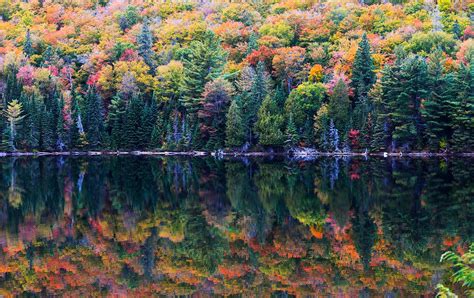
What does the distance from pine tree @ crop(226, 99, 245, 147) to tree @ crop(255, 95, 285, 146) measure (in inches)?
66.4

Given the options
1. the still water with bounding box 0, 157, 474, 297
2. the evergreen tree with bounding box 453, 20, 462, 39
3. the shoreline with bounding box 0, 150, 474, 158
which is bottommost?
the shoreline with bounding box 0, 150, 474, 158

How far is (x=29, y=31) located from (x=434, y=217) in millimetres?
93344

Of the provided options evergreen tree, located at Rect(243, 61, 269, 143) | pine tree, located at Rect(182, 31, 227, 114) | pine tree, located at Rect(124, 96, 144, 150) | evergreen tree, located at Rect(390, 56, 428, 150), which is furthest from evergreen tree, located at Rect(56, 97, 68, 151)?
evergreen tree, located at Rect(390, 56, 428, 150)

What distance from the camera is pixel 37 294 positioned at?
51.8 feet

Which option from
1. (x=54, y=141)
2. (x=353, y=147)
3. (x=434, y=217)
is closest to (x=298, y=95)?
(x=353, y=147)

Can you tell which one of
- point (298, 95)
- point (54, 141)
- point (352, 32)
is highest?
point (352, 32)

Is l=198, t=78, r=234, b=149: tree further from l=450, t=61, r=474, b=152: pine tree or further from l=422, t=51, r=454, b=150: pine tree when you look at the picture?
l=450, t=61, r=474, b=152: pine tree

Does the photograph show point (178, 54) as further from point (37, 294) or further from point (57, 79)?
point (37, 294)

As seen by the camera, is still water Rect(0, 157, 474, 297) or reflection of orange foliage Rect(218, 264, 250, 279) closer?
still water Rect(0, 157, 474, 297)

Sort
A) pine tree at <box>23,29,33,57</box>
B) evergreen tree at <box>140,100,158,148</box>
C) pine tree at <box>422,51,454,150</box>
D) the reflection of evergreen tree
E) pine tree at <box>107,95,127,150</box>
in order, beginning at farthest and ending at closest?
pine tree at <box>23,29,33,57</box>
pine tree at <box>107,95,127,150</box>
evergreen tree at <box>140,100,158,148</box>
pine tree at <box>422,51,454,150</box>
the reflection of evergreen tree

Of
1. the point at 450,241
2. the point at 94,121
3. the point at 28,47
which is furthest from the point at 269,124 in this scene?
the point at 28,47

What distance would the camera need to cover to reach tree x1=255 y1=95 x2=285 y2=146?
65.4 m

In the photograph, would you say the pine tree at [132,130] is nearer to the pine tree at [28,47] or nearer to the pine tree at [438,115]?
the pine tree at [438,115]

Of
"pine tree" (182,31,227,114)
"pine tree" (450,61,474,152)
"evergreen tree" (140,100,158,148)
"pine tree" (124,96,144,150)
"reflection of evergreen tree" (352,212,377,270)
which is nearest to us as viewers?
"reflection of evergreen tree" (352,212,377,270)
